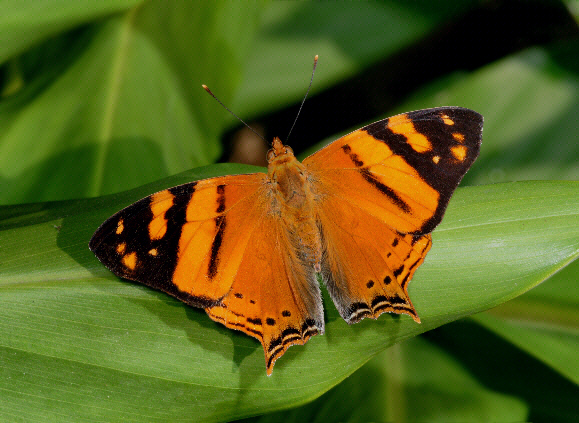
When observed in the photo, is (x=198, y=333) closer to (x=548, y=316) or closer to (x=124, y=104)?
(x=124, y=104)

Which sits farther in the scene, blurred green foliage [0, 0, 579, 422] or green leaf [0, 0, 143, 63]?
green leaf [0, 0, 143, 63]

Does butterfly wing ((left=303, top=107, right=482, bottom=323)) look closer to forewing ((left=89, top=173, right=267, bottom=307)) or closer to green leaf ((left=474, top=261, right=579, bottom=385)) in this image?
forewing ((left=89, top=173, right=267, bottom=307))

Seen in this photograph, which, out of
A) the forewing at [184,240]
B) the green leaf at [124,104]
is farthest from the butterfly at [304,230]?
the green leaf at [124,104]

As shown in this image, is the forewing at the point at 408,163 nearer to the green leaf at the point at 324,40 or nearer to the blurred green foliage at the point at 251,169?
the blurred green foliage at the point at 251,169

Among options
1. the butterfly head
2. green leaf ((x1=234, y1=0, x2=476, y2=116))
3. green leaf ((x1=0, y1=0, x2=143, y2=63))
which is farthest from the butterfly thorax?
green leaf ((x1=234, y1=0, x2=476, y2=116))

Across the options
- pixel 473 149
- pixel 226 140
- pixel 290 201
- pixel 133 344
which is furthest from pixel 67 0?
pixel 226 140

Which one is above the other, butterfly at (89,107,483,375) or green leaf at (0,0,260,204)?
green leaf at (0,0,260,204)
